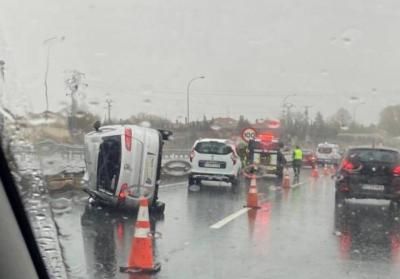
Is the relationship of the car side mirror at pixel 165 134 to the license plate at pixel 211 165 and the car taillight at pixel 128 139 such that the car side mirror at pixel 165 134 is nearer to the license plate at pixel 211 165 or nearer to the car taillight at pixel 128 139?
the car taillight at pixel 128 139

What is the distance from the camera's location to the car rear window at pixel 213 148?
68.8 ft

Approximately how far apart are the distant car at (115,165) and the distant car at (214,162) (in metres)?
9.16

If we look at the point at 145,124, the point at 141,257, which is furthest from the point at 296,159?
the point at 141,257

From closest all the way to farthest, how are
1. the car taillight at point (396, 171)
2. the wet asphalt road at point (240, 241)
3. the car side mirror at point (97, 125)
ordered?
the wet asphalt road at point (240, 241), the car side mirror at point (97, 125), the car taillight at point (396, 171)

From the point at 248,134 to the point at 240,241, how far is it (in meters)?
10.7

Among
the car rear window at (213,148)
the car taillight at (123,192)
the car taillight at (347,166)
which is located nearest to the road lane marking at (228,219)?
the car taillight at (123,192)

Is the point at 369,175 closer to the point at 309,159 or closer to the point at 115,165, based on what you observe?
the point at 115,165

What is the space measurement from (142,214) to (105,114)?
235cm

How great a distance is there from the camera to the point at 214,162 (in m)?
21.4

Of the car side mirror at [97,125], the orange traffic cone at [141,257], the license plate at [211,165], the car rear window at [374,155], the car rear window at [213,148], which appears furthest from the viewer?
the license plate at [211,165]

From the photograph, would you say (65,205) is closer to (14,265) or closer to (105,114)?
(105,114)

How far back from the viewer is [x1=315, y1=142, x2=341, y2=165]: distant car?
28.7 metres

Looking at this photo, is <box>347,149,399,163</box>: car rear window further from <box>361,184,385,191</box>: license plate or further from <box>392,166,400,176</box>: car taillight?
<box>361,184,385,191</box>: license plate

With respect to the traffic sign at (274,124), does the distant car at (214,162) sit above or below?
below
